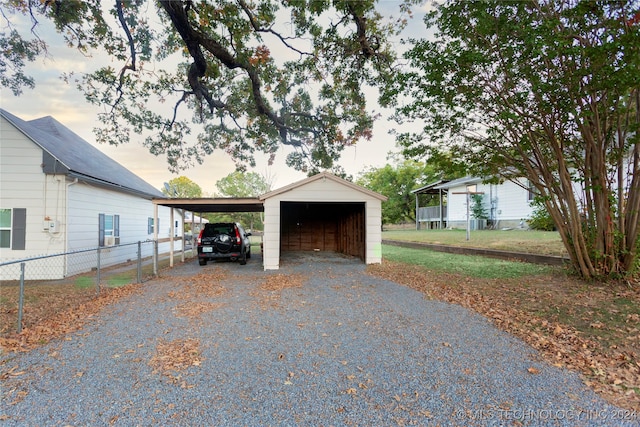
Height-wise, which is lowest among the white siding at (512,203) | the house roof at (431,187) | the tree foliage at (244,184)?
the white siding at (512,203)

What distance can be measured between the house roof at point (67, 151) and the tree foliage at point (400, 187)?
25173 mm

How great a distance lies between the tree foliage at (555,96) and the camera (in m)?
5.35

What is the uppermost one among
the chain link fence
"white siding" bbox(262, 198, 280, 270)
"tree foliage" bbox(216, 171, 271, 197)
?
Answer: "tree foliage" bbox(216, 171, 271, 197)

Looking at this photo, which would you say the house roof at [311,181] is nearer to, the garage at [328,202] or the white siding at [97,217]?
the garage at [328,202]

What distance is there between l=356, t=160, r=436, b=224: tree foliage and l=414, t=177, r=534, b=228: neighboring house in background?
6551mm

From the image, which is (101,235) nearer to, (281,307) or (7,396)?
(281,307)

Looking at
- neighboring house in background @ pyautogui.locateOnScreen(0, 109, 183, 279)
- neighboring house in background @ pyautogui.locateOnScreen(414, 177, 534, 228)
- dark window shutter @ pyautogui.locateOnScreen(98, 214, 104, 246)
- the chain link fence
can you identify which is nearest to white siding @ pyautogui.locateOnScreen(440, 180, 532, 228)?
neighboring house in background @ pyautogui.locateOnScreen(414, 177, 534, 228)

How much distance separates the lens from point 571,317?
4668 millimetres

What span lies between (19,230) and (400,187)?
31386 millimetres

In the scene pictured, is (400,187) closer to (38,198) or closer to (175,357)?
(38,198)

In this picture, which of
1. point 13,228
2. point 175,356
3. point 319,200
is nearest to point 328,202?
point 319,200

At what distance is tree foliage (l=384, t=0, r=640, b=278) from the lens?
17.5ft

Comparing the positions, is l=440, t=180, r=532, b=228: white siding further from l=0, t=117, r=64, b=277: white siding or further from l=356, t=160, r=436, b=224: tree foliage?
l=0, t=117, r=64, b=277: white siding

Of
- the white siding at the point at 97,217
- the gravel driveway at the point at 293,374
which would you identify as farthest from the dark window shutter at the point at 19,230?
the gravel driveway at the point at 293,374
